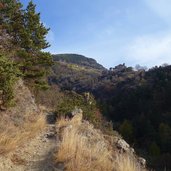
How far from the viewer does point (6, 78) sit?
37.0 feet

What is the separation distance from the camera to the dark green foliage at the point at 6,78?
35.3ft

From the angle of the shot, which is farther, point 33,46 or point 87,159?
point 33,46

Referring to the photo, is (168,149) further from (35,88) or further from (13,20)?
(13,20)

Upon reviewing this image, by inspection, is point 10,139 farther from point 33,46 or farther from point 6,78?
point 33,46

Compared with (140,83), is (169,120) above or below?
below

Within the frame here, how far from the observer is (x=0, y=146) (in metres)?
7.96

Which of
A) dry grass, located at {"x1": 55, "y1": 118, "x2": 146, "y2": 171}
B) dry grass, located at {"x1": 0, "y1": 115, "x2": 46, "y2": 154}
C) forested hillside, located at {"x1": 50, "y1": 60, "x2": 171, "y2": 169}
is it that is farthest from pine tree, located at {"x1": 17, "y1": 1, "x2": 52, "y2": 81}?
forested hillside, located at {"x1": 50, "y1": 60, "x2": 171, "y2": 169}

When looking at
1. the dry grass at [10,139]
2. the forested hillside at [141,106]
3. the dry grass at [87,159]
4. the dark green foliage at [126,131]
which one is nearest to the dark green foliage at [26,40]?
the dry grass at [10,139]

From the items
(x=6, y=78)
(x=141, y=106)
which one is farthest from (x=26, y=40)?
(x=141, y=106)

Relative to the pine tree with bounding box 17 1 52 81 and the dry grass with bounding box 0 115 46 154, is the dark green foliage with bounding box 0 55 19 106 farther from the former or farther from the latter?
the pine tree with bounding box 17 1 52 81

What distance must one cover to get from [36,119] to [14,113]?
1478 mm

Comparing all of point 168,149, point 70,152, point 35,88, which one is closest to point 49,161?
point 70,152

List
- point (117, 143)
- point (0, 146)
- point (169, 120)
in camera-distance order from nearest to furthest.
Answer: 1. point (0, 146)
2. point (117, 143)
3. point (169, 120)

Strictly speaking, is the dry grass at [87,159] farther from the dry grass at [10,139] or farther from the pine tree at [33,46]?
the pine tree at [33,46]
